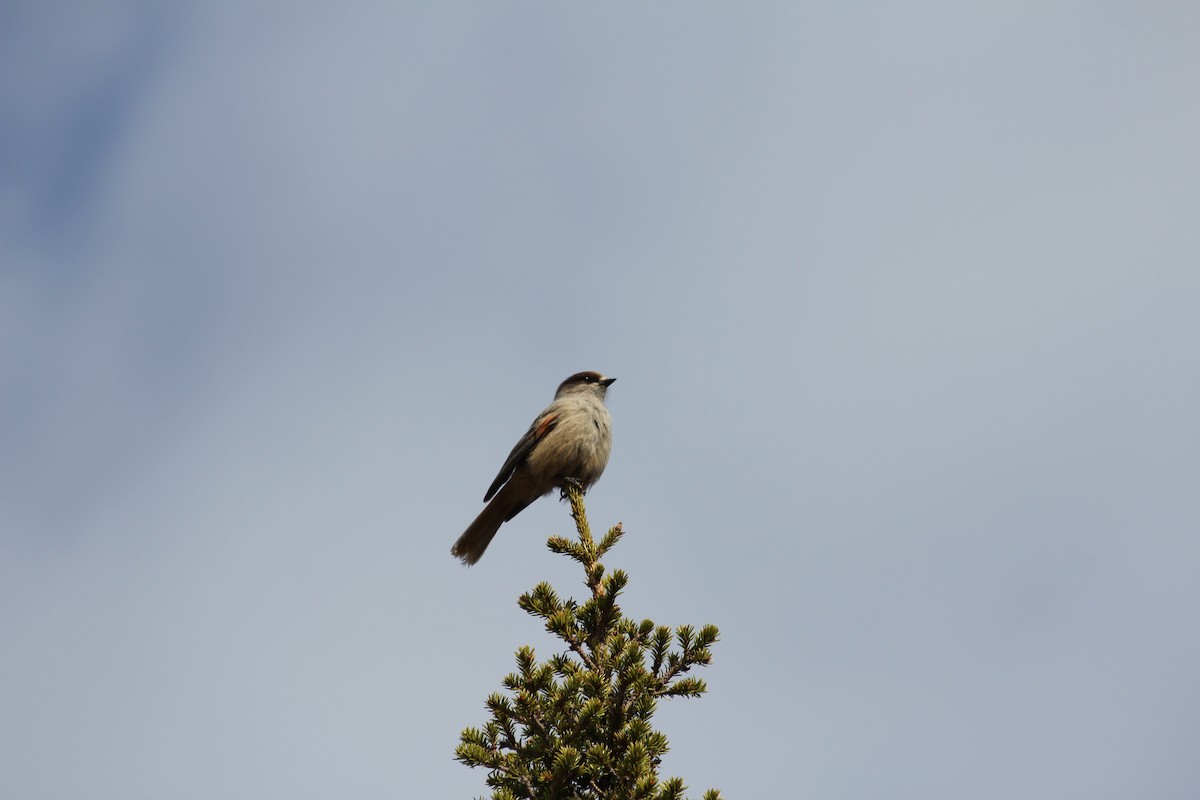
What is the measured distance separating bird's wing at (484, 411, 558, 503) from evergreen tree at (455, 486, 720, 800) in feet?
12.4

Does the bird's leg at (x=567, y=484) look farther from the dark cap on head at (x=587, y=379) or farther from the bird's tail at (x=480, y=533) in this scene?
the dark cap on head at (x=587, y=379)

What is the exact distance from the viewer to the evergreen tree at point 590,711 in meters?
3.77

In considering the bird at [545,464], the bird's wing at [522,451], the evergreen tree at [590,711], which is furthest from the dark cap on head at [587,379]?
the evergreen tree at [590,711]

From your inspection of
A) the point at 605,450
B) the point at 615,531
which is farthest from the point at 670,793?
the point at 605,450

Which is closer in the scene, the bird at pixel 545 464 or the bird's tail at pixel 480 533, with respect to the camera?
the bird at pixel 545 464

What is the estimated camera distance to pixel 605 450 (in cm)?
812

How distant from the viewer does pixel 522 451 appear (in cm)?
815

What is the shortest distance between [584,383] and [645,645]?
518cm

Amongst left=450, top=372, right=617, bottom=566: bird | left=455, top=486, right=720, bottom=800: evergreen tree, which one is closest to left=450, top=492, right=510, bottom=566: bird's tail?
left=450, top=372, right=617, bottom=566: bird

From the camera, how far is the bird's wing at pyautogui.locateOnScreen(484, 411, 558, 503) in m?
8.12

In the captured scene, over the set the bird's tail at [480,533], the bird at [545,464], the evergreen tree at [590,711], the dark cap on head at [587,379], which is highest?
the dark cap on head at [587,379]

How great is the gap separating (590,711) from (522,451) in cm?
443

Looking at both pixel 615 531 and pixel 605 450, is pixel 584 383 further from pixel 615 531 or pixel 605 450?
pixel 615 531

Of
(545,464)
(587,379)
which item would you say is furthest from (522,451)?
(587,379)
